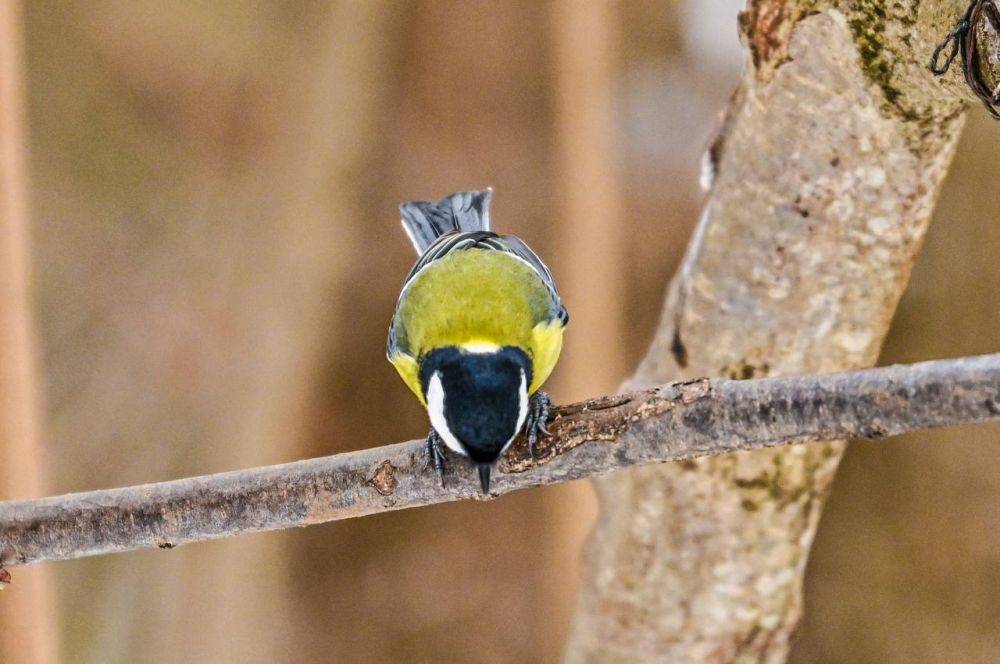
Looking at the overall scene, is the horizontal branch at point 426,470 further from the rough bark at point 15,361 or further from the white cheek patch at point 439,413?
the rough bark at point 15,361

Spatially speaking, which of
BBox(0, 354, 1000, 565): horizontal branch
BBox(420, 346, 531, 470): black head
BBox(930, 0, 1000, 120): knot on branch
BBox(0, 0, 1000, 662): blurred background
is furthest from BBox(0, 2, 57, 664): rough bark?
BBox(930, 0, 1000, 120): knot on branch

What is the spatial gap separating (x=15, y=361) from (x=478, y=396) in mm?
1008

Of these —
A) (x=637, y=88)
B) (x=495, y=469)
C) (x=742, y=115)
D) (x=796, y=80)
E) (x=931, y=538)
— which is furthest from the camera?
(x=637, y=88)

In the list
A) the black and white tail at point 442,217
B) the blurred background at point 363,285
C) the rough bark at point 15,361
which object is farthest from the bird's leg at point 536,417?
the blurred background at point 363,285

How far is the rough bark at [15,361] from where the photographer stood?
5.02 feet

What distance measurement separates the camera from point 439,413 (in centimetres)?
96

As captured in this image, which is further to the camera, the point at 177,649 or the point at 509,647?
the point at 509,647

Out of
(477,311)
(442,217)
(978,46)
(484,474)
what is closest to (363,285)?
(442,217)

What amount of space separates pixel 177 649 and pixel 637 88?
169cm

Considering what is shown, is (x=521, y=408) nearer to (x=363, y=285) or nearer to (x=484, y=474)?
(x=484, y=474)

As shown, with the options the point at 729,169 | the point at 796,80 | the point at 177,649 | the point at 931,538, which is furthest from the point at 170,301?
the point at 931,538

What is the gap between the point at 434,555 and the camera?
2195 millimetres

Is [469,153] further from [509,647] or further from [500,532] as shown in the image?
[509,647]

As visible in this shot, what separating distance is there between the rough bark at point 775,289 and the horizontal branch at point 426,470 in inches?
13.2
